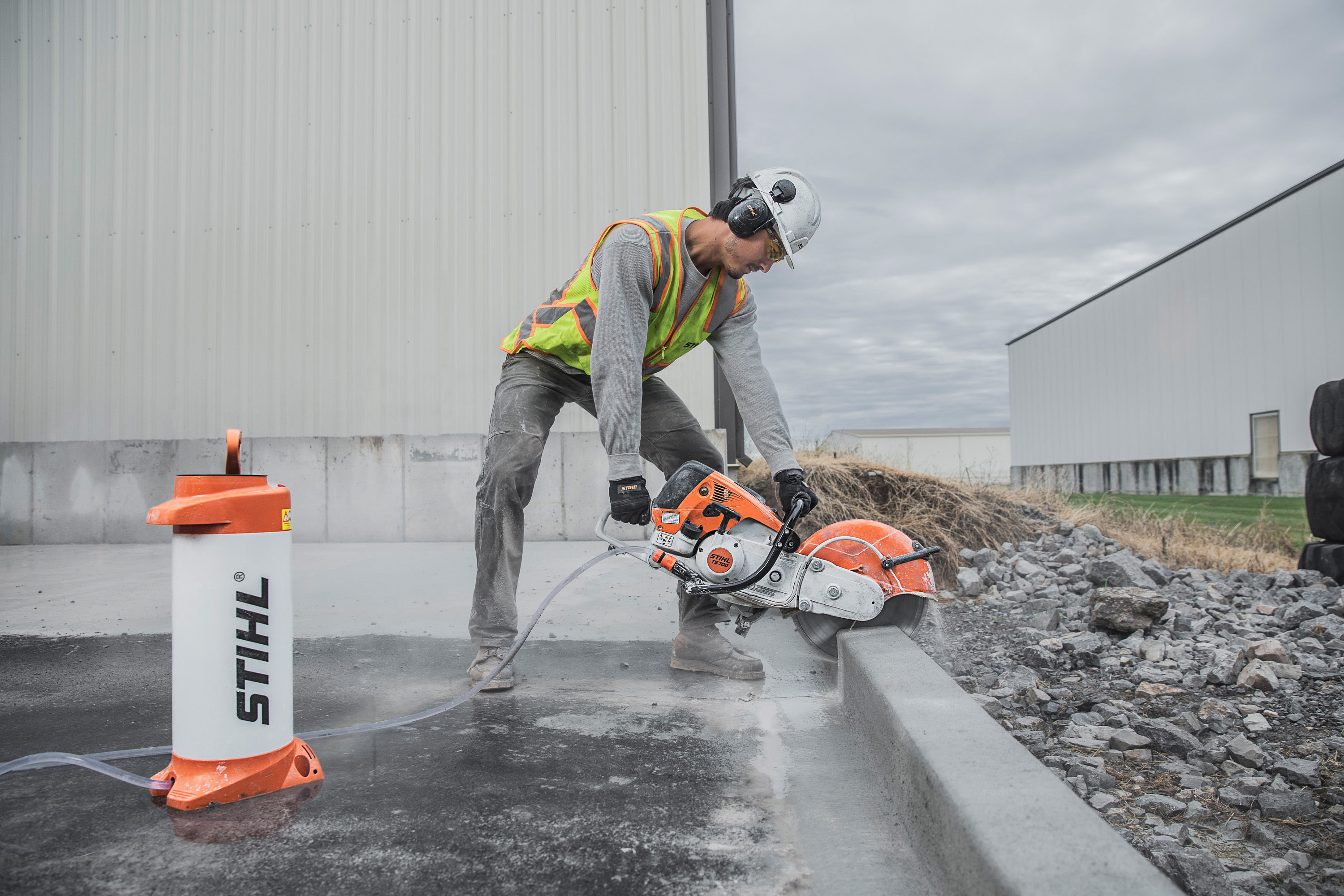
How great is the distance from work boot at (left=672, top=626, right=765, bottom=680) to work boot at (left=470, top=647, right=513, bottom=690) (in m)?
0.63

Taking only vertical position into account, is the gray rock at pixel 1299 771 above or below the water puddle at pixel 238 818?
below

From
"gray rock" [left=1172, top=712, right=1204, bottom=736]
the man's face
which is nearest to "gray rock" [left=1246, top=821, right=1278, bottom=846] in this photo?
"gray rock" [left=1172, top=712, right=1204, bottom=736]

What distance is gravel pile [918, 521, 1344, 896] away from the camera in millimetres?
1685

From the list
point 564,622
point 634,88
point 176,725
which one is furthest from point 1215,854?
point 634,88

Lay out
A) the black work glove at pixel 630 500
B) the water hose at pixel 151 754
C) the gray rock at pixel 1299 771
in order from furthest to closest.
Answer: the black work glove at pixel 630 500
the gray rock at pixel 1299 771
the water hose at pixel 151 754

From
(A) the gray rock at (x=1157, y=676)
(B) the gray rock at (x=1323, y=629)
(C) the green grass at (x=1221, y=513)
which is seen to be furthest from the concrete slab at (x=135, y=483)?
(B) the gray rock at (x=1323, y=629)

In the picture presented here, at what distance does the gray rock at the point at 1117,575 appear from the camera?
402cm

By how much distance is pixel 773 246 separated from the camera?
260cm

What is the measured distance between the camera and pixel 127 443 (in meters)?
7.39

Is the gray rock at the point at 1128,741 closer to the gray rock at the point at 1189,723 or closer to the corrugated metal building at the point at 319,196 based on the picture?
the gray rock at the point at 1189,723

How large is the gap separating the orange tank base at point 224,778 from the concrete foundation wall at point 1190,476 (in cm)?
1044

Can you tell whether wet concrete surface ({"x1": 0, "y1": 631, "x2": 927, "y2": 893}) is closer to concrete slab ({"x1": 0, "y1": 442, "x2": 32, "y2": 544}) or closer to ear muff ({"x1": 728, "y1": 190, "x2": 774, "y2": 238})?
ear muff ({"x1": 728, "y1": 190, "x2": 774, "y2": 238})

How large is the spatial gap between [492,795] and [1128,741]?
5.68 ft

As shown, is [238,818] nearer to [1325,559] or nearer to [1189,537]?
[1325,559]
